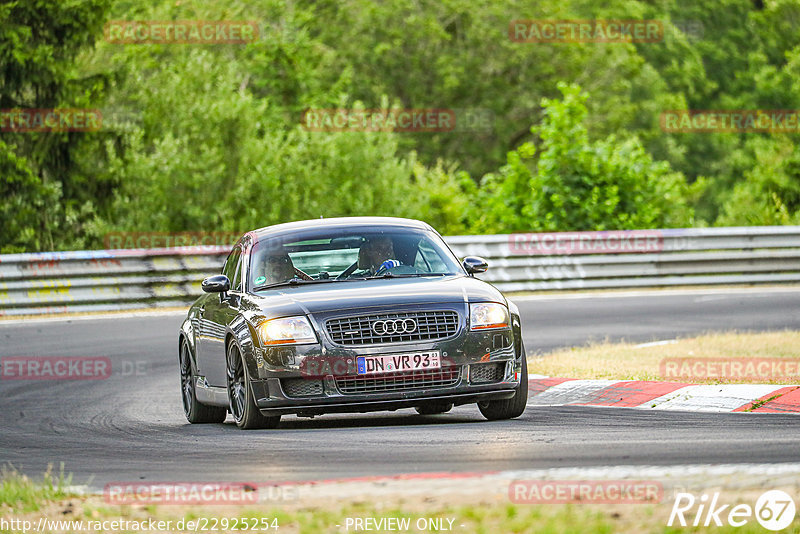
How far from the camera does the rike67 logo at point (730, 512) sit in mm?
5730

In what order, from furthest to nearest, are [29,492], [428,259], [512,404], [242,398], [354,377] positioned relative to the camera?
1. [428,259]
2. [512,404]
3. [242,398]
4. [354,377]
5. [29,492]

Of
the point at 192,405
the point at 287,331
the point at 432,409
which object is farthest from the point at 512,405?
the point at 192,405

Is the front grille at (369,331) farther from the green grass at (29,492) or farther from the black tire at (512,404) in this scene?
the green grass at (29,492)

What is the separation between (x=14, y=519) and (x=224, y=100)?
27624 mm

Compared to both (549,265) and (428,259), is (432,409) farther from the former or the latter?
(549,265)

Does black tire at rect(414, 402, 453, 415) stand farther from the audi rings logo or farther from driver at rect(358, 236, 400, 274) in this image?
the audi rings logo

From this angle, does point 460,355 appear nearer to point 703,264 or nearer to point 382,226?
point 382,226

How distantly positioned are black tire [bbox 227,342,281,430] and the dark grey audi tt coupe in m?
0.01

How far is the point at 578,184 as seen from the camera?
2892 cm

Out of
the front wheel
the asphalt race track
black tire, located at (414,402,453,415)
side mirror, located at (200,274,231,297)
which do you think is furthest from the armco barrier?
the front wheel

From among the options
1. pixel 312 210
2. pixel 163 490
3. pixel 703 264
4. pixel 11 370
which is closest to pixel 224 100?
pixel 312 210

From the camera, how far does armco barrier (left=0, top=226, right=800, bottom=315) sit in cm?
2227

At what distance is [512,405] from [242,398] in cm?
188

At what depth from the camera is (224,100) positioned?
33688 mm
